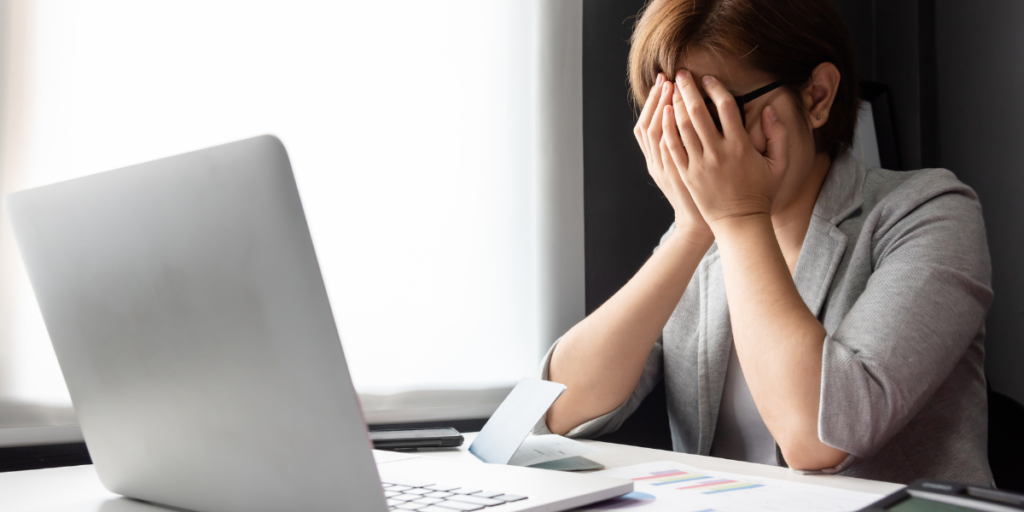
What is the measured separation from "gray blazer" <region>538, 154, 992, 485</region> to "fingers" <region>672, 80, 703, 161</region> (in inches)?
8.9

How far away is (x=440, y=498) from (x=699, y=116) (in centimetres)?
69

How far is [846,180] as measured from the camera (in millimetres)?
1056

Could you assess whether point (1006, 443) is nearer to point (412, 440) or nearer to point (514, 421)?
point (514, 421)

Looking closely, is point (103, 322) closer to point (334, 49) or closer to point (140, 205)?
point (140, 205)

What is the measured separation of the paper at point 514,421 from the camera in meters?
0.81

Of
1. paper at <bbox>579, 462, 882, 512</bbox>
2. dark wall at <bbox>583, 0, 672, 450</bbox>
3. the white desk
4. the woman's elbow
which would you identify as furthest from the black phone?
dark wall at <bbox>583, 0, 672, 450</bbox>

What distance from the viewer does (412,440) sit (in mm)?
943

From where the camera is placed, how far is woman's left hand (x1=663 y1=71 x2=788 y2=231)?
94 cm

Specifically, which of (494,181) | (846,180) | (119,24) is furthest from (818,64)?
(119,24)

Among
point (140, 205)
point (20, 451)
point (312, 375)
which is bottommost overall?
point (20, 451)

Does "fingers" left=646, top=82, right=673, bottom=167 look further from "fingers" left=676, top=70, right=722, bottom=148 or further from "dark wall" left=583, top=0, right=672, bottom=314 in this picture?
"dark wall" left=583, top=0, right=672, bottom=314

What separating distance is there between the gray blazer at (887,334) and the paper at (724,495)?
0.12m

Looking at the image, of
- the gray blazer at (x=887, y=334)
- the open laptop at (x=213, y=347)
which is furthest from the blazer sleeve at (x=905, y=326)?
the open laptop at (x=213, y=347)

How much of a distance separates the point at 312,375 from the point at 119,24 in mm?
1020
